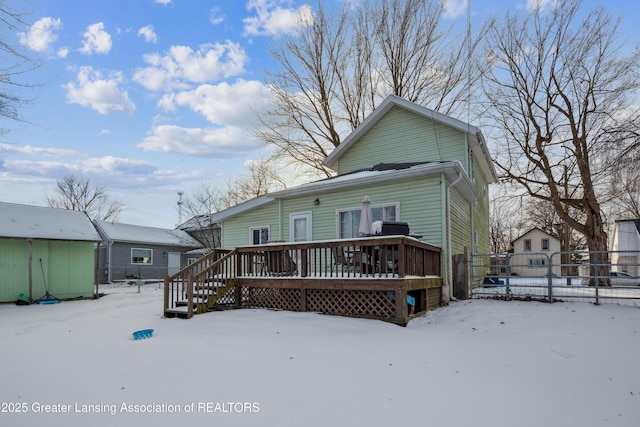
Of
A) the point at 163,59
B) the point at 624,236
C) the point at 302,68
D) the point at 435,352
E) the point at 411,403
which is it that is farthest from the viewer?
the point at 624,236

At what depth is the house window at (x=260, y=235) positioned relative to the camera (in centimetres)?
1330

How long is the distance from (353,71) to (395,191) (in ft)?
44.6

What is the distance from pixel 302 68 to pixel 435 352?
1963cm

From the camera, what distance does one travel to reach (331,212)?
430 inches

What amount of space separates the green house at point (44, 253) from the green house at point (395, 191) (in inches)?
212

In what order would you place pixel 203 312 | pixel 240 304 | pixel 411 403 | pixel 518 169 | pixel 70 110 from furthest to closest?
1. pixel 518 169
2. pixel 70 110
3. pixel 240 304
4. pixel 203 312
5. pixel 411 403

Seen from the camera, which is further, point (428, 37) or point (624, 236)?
point (624, 236)

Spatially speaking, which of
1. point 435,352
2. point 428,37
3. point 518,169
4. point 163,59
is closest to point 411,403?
point 435,352

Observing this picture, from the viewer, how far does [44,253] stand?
527 inches

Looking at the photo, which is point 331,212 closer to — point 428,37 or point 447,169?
point 447,169

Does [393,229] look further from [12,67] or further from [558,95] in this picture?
[558,95]

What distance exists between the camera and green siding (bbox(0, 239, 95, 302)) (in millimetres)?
12484

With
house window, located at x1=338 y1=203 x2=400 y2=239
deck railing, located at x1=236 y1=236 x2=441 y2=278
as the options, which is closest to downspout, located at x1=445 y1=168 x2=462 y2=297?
deck railing, located at x1=236 y1=236 x2=441 y2=278

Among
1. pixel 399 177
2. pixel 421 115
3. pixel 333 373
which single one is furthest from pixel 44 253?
pixel 421 115
